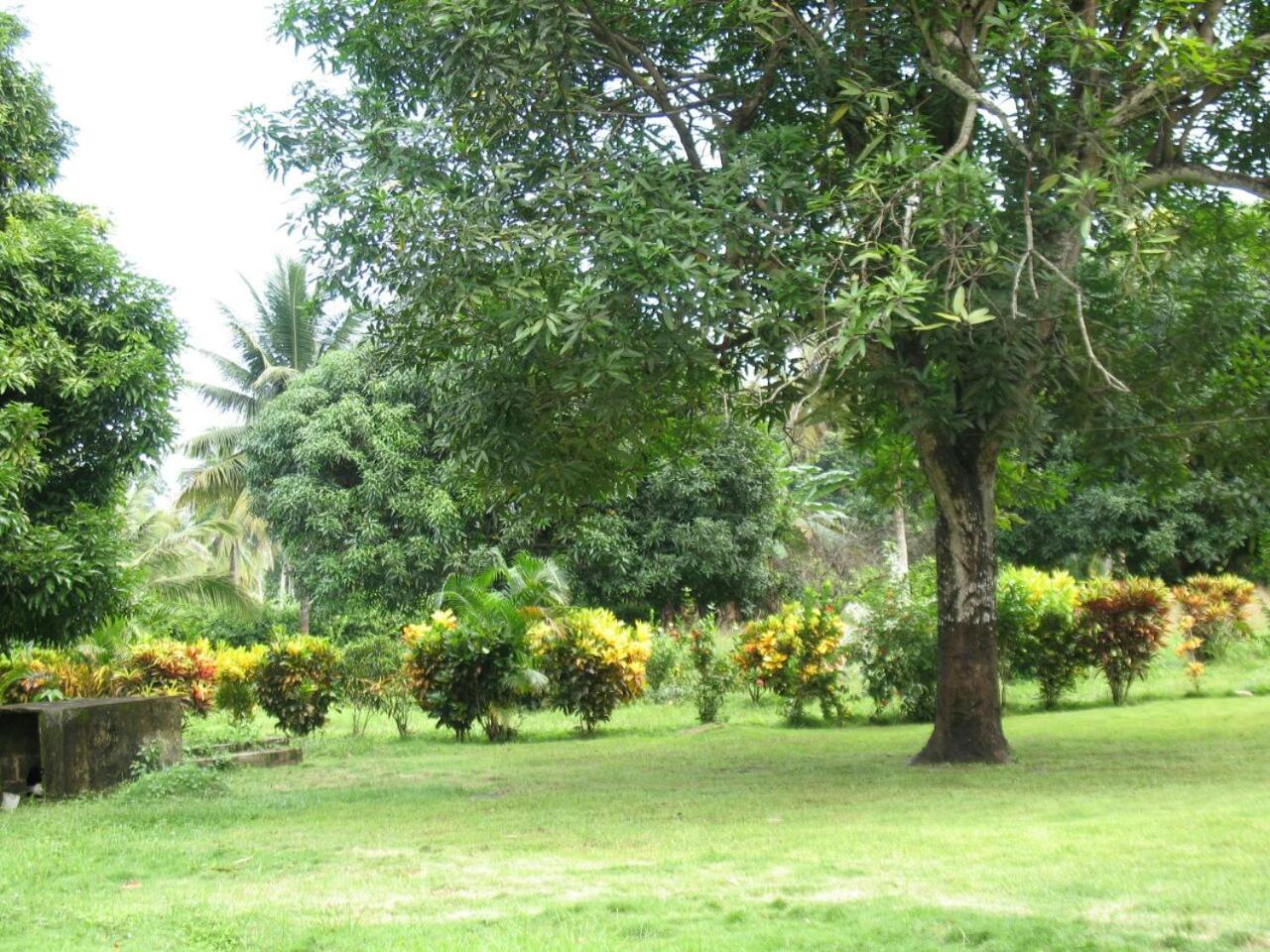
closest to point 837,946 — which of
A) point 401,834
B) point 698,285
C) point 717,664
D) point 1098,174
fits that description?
point 401,834

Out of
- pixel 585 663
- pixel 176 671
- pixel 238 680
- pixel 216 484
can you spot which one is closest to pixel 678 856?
pixel 585 663

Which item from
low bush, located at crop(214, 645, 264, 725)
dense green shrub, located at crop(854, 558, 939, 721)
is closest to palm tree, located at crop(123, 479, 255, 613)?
low bush, located at crop(214, 645, 264, 725)

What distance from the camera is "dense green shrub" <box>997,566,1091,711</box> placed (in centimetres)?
1508

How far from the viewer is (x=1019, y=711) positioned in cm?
1570

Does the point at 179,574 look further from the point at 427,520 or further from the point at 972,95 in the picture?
the point at 972,95

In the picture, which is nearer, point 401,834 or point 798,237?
point 401,834

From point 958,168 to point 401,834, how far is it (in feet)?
17.5

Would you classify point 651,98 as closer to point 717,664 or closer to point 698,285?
point 698,285

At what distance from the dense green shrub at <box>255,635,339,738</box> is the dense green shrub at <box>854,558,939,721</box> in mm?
6307

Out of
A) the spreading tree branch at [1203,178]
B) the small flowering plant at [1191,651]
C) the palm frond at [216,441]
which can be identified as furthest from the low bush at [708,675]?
the palm frond at [216,441]

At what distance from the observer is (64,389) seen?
9.54 metres

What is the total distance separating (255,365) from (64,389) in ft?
83.5

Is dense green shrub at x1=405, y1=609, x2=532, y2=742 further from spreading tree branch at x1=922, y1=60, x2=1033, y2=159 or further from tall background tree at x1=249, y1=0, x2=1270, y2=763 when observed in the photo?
spreading tree branch at x1=922, y1=60, x2=1033, y2=159

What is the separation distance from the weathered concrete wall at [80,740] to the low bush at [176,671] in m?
5.51
